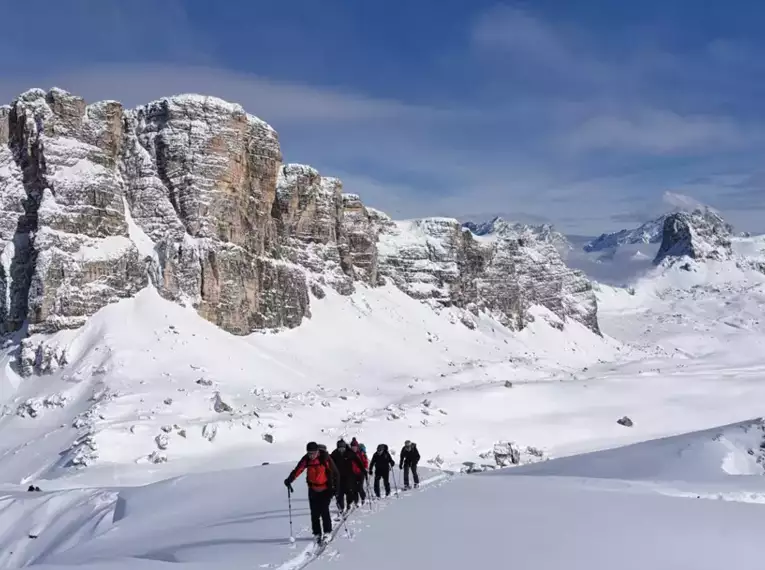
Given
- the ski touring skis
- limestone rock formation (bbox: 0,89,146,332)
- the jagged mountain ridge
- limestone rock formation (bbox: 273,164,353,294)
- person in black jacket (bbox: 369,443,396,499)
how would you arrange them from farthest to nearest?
1. limestone rock formation (bbox: 273,164,353,294)
2. the jagged mountain ridge
3. limestone rock formation (bbox: 0,89,146,332)
4. person in black jacket (bbox: 369,443,396,499)
5. the ski touring skis

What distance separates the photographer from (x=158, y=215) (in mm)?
73000

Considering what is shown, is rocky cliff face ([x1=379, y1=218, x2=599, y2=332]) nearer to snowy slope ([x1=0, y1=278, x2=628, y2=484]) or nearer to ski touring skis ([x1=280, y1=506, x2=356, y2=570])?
snowy slope ([x1=0, y1=278, x2=628, y2=484])

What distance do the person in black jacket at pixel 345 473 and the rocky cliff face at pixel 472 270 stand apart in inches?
3434

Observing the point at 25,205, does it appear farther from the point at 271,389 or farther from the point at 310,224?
the point at 310,224

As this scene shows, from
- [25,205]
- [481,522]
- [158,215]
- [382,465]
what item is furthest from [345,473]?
[25,205]

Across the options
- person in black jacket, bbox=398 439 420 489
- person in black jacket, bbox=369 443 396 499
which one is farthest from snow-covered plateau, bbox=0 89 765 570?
person in black jacket, bbox=398 439 420 489

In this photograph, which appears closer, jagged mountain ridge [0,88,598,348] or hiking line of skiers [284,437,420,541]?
hiking line of skiers [284,437,420,541]

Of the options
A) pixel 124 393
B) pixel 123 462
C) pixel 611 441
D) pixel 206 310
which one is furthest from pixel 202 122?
pixel 611 441

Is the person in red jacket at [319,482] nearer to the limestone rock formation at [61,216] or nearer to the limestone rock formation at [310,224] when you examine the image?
the limestone rock formation at [61,216]

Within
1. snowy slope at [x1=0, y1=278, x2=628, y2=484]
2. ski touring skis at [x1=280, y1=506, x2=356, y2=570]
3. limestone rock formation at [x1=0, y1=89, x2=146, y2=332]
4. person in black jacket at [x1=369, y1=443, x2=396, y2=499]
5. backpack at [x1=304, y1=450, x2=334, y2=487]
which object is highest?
limestone rock formation at [x1=0, y1=89, x2=146, y2=332]

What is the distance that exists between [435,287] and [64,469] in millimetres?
68358

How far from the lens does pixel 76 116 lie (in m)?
69.1

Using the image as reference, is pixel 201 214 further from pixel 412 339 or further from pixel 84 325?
pixel 412 339

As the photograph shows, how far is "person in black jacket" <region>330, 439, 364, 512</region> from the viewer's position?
53.8 ft
